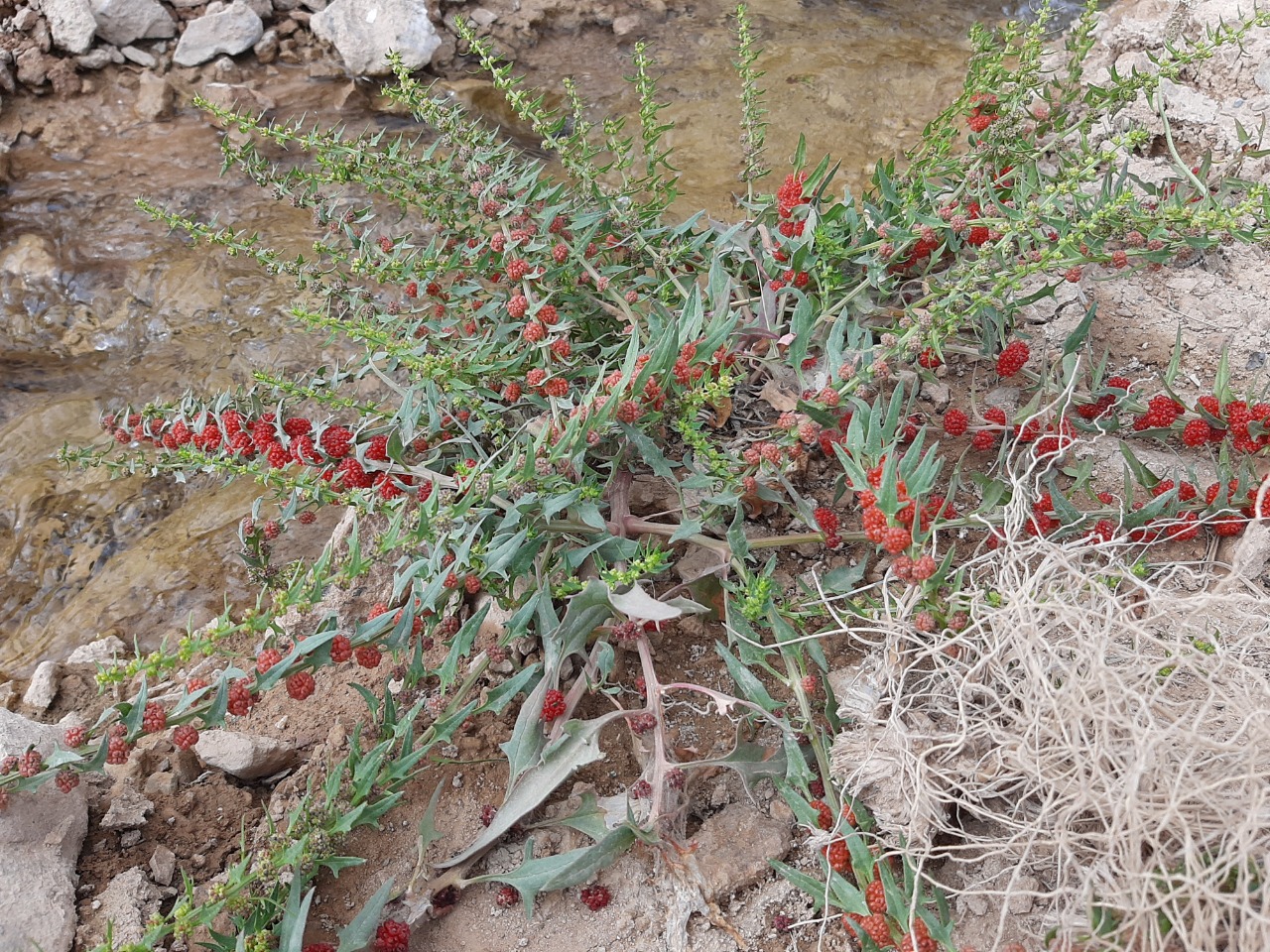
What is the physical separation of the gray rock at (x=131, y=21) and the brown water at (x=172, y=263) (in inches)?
12.8

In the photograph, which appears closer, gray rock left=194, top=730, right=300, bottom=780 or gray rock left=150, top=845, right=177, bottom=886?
gray rock left=150, top=845, right=177, bottom=886

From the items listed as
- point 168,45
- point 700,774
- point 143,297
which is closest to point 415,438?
point 700,774

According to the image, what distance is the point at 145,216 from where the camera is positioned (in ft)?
14.8

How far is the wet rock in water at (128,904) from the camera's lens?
205 cm

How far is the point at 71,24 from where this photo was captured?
190 inches

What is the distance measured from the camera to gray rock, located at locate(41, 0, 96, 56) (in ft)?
15.8

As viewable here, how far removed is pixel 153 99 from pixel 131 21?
1.66 feet

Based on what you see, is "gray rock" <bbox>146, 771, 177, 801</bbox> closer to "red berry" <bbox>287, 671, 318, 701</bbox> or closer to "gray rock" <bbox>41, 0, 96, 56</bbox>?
"red berry" <bbox>287, 671, 318, 701</bbox>

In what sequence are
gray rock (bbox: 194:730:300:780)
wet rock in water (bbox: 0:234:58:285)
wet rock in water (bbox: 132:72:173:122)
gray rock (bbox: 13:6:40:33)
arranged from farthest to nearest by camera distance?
wet rock in water (bbox: 132:72:173:122)
gray rock (bbox: 13:6:40:33)
wet rock in water (bbox: 0:234:58:285)
gray rock (bbox: 194:730:300:780)

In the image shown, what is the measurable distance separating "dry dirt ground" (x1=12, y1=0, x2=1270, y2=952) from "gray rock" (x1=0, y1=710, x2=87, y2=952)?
0.05 metres

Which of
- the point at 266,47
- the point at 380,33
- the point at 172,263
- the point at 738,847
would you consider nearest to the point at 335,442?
the point at 738,847

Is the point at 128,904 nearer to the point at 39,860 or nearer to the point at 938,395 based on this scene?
the point at 39,860

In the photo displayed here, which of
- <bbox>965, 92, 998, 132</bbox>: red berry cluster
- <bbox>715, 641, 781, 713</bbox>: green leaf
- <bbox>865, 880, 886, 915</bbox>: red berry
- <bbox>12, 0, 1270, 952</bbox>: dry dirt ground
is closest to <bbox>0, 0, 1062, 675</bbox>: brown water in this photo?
<bbox>12, 0, 1270, 952</bbox>: dry dirt ground

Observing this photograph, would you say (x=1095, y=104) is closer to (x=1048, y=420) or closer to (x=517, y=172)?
(x=1048, y=420)
